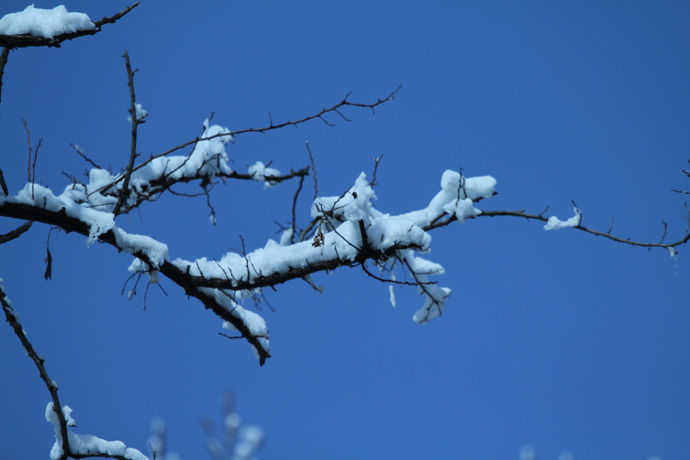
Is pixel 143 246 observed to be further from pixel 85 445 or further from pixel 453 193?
pixel 453 193

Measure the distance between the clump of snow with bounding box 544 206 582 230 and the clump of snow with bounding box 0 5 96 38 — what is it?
2.36 metres

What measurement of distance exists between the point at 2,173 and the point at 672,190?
13.1ft

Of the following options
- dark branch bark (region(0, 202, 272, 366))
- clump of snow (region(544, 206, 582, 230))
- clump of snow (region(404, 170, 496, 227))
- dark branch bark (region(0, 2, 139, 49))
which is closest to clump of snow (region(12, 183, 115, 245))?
dark branch bark (region(0, 202, 272, 366))

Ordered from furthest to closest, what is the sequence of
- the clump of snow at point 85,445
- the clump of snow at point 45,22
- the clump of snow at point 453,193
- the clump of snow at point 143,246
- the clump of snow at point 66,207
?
the clump of snow at point 85,445, the clump of snow at point 453,193, the clump of snow at point 143,246, the clump of snow at point 66,207, the clump of snow at point 45,22

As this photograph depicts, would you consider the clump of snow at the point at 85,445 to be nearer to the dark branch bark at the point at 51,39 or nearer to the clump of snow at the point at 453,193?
the dark branch bark at the point at 51,39

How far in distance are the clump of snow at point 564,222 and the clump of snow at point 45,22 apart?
2360 mm

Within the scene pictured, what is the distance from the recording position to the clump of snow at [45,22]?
255cm

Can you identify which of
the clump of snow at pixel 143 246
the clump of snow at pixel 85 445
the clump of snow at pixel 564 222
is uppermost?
the clump of snow at pixel 564 222

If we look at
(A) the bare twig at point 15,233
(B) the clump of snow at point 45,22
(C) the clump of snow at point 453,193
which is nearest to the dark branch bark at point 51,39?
(B) the clump of snow at point 45,22

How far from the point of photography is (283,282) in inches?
123

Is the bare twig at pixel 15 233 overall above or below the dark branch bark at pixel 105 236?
above

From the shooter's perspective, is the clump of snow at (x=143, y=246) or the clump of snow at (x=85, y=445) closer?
the clump of snow at (x=143, y=246)

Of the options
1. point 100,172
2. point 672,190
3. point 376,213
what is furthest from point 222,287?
point 672,190

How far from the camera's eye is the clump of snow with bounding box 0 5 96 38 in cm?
255
